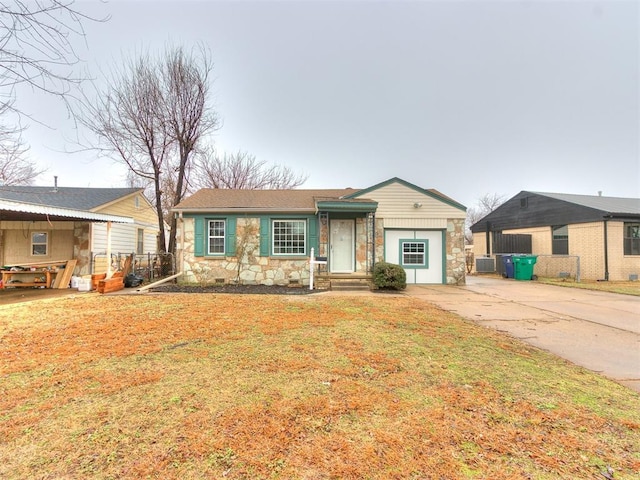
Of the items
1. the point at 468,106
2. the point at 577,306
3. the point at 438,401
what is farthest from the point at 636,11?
the point at 438,401

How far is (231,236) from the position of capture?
11.6 meters

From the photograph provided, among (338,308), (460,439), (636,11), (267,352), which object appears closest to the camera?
(460,439)

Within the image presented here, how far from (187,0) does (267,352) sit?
715cm

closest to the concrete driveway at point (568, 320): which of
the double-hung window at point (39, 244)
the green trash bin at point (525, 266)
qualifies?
the green trash bin at point (525, 266)

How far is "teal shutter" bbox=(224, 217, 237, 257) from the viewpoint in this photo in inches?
454

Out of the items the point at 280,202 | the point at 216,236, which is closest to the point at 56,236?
the point at 216,236

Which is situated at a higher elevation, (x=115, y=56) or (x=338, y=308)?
(x=115, y=56)

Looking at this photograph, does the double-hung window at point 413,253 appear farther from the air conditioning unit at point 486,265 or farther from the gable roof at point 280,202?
the air conditioning unit at point 486,265

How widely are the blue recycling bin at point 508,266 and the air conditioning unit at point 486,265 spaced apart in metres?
2.03

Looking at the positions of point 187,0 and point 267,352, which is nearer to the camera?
point 267,352

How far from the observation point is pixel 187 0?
6.04 metres

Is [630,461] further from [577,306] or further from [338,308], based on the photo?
[577,306]

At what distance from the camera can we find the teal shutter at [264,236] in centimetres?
1155

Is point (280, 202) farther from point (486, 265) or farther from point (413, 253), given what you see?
point (486, 265)
